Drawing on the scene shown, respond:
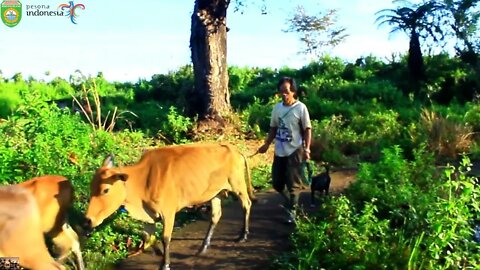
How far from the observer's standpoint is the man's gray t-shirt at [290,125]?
24.2 feet

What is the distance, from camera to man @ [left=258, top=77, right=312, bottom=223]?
737 centimetres

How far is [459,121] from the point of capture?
13461 mm

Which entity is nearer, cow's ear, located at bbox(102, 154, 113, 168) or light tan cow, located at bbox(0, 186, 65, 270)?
light tan cow, located at bbox(0, 186, 65, 270)

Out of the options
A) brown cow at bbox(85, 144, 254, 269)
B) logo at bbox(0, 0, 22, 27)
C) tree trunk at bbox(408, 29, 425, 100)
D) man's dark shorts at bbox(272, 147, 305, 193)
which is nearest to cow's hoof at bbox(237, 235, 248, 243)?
brown cow at bbox(85, 144, 254, 269)

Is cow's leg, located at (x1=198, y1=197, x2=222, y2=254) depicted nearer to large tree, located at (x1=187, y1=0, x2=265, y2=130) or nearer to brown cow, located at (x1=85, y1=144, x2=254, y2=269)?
brown cow, located at (x1=85, y1=144, x2=254, y2=269)

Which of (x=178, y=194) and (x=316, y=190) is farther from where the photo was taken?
(x=316, y=190)

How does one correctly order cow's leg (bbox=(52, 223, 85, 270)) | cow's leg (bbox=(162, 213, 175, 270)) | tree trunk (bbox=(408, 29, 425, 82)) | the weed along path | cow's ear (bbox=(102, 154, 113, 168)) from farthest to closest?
1. tree trunk (bbox=(408, 29, 425, 82))
2. the weed along path
3. cow's leg (bbox=(162, 213, 175, 270))
4. cow's ear (bbox=(102, 154, 113, 168))
5. cow's leg (bbox=(52, 223, 85, 270))

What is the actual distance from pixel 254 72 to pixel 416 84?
6.39 m

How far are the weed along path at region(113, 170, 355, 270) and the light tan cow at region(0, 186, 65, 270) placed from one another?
2.36 m

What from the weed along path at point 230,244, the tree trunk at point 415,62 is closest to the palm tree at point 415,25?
the tree trunk at point 415,62

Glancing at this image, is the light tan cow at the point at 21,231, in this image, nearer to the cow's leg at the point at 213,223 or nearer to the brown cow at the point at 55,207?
the brown cow at the point at 55,207

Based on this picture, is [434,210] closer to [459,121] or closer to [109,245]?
[109,245]

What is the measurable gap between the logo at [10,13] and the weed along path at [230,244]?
Answer: 185 inches

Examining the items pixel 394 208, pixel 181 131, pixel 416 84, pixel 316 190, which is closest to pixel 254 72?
pixel 416 84
